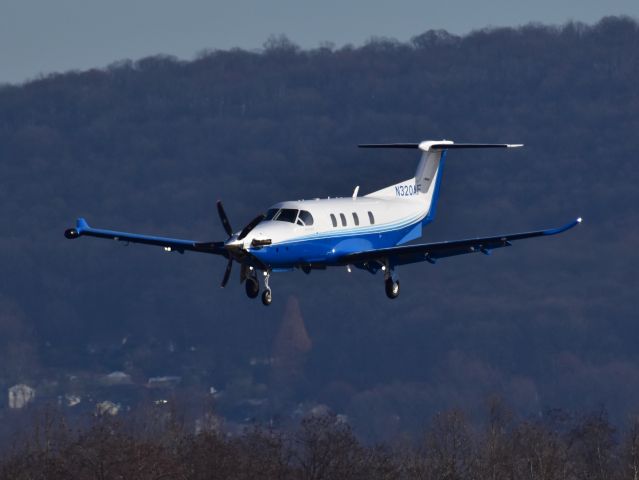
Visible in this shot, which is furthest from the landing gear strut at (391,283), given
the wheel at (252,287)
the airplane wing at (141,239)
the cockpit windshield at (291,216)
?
the airplane wing at (141,239)

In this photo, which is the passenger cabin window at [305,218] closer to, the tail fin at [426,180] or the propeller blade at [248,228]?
the propeller blade at [248,228]

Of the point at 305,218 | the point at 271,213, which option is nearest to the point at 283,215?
the point at 271,213

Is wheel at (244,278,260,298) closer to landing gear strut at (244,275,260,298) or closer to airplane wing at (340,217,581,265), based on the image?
landing gear strut at (244,275,260,298)

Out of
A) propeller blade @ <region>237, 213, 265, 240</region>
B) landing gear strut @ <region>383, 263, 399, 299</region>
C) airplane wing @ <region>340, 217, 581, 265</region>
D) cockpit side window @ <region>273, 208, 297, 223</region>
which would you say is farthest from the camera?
landing gear strut @ <region>383, 263, 399, 299</region>

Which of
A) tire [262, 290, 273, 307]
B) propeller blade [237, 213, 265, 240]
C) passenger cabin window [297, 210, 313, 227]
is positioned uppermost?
passenger cabin window [297, 210, 313, 227]

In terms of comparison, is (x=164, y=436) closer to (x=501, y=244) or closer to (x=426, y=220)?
(x=426, y=220)

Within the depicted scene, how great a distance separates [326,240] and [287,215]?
99.8 inches

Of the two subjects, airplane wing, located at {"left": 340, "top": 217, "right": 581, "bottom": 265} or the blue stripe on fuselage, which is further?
airplane wing, located at {"left": 340, "top": 217, "right": 581, "bottom": 265}

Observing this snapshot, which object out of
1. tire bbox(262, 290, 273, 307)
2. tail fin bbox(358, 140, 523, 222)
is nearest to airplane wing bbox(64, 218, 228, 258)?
tire bbox(262, 290, 273, 307)

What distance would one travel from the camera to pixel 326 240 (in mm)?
79812

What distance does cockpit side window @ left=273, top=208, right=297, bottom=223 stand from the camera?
78.5 metres

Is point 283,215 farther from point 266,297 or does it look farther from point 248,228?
point 266,297

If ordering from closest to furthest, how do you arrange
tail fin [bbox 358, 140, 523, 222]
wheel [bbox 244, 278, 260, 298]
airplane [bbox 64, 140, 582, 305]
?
airplane [bbox 64, 140, 582, 305] < wheel [bbox 244, 278, 260, 298] < tail fin [bbox 358, 140, 523, 222]

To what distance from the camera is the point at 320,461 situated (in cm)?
13750
